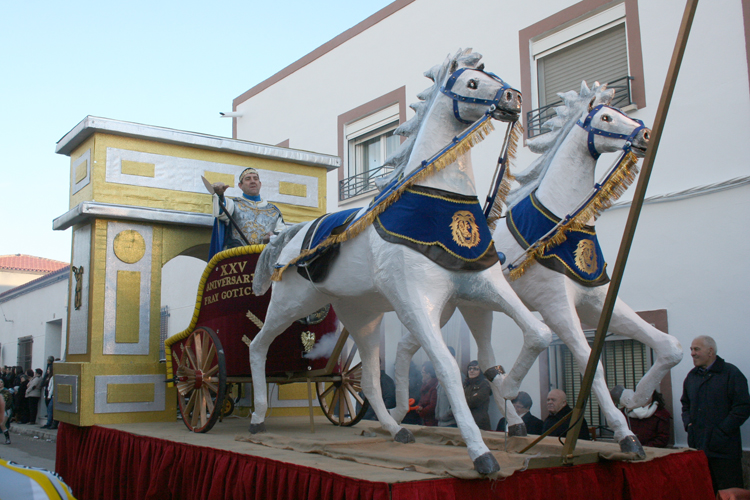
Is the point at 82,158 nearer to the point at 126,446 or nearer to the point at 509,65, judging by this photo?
the point at 126,446

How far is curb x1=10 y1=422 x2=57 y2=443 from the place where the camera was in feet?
42.4

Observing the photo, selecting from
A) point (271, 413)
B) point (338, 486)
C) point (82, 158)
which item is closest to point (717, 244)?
point (271, 413)

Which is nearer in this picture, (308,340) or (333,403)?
(308,340)

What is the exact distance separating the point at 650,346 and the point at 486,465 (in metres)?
1.39

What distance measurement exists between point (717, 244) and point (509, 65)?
148 inches

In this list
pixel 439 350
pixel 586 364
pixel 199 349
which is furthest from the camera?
pixel 199 349

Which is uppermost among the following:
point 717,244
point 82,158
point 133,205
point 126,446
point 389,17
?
point 389,17

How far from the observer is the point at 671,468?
361 cm

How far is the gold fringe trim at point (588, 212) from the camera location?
4.00 metres

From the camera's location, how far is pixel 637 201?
2.95m

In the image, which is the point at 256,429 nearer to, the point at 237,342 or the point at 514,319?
the point at 237,342

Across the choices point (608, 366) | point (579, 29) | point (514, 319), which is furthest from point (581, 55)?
point (514, 319)

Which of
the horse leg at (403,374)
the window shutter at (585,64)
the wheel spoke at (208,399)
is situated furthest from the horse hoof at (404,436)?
the window shutter at (585,64)

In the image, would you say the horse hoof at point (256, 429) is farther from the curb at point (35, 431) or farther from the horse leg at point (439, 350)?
the curb at point (35, 431)
